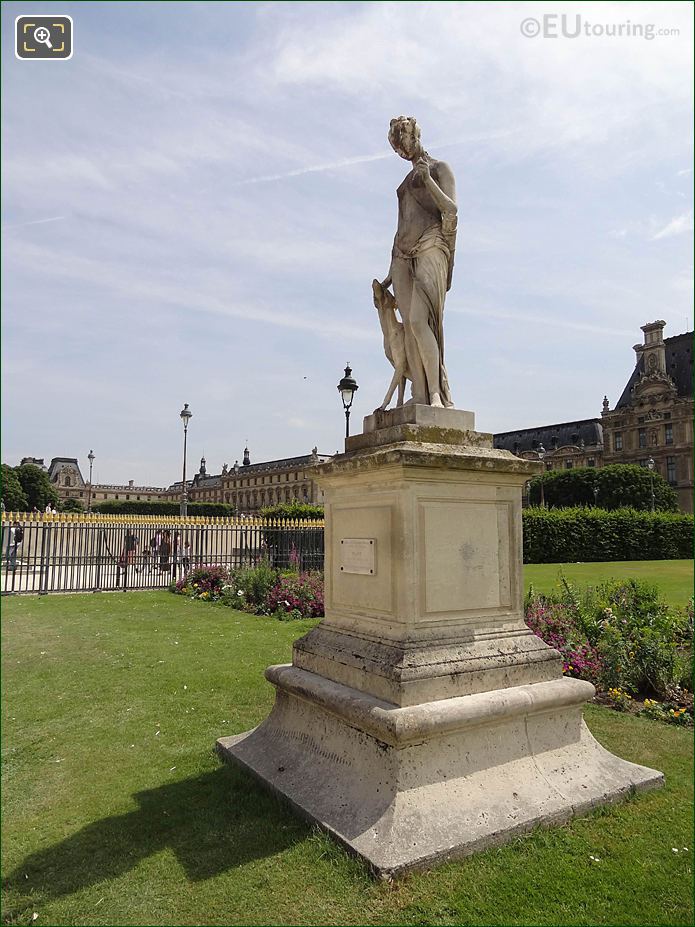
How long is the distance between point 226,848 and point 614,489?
187ft

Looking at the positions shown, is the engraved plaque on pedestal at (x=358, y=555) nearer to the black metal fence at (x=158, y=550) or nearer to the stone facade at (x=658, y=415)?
the black metal fence at (x=158, y=550)

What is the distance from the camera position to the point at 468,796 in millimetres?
3459

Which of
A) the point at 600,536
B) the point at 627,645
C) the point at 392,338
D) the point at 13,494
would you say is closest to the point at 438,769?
the point at 392,338

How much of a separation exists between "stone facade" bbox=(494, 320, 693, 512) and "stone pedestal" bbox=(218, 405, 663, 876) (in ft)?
194

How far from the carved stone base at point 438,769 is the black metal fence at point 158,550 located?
44.4 feet

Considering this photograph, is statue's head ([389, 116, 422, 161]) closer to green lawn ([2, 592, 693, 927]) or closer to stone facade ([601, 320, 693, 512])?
green lawn ([2, 592, 693, 927])

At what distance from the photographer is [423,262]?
461 centimetres

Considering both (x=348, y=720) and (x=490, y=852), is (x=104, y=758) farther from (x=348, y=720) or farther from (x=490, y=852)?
(x=490, y=852)

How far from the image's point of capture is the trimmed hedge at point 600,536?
30.1 meters

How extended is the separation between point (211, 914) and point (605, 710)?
4390mm

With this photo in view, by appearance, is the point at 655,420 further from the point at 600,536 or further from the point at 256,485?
the point at 256,485

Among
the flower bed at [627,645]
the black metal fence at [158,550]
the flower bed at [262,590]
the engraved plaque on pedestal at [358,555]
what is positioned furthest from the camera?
the black metal fence at [158,550]

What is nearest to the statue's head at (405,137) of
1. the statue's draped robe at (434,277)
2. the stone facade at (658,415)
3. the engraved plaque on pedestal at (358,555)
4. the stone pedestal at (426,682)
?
the statue's draped robe at (434,277)

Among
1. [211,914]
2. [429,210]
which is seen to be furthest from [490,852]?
[429,210]
